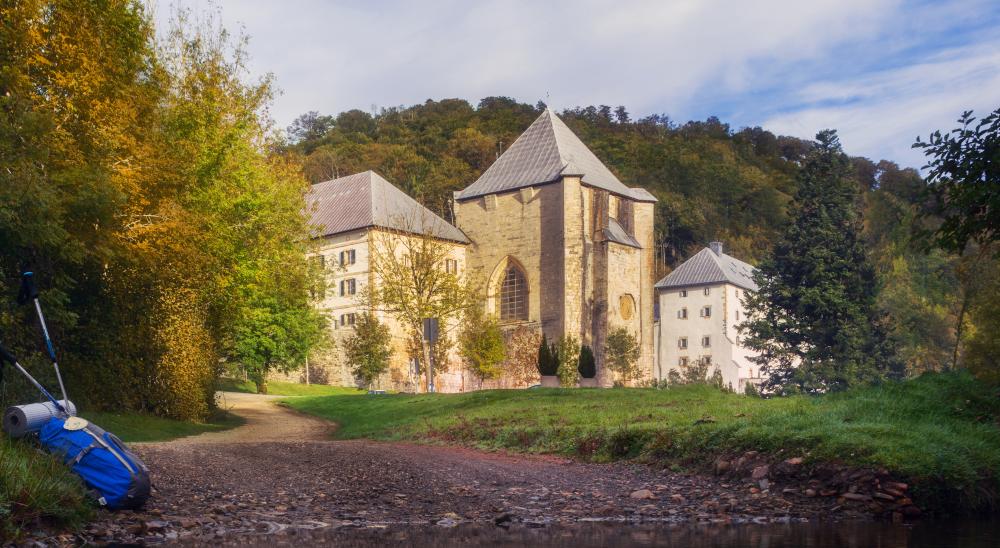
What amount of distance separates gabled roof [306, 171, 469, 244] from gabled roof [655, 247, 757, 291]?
2842cm

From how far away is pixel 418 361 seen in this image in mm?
58844

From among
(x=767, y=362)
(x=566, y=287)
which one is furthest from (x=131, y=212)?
(x=566, y=287)

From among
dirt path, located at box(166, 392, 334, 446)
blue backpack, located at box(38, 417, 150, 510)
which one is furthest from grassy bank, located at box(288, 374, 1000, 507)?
blue backpack, located at box(38, 417, 150, 510)

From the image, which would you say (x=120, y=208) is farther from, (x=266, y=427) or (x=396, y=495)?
(x=396, y=495)

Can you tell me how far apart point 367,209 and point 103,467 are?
59.8 meters

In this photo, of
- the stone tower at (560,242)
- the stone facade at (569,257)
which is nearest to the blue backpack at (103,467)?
the stone facade at (569,257)

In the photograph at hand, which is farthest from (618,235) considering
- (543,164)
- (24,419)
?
(24,419)

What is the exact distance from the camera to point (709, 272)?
9088 centimetres

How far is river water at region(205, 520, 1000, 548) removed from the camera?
7.88m

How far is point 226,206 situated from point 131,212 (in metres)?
5.83

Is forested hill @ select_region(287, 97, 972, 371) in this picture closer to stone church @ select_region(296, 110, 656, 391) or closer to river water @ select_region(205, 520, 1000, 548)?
stone church @ select_region(296, 110, 656, 391)

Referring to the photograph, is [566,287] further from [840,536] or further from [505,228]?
[840,536]

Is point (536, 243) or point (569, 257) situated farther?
point (536, 243)

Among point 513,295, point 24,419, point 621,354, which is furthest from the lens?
point 513,295
